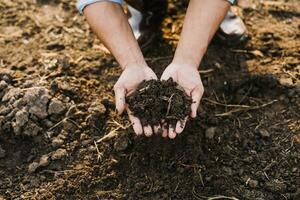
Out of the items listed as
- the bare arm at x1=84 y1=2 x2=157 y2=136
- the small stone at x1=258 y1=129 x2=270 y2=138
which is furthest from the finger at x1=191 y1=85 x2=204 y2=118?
the small stone at x1=258 y1=129 x2=270 y2=138

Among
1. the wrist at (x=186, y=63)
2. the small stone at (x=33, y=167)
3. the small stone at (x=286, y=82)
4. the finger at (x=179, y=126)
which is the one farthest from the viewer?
the small stone at (x=286, y=82)

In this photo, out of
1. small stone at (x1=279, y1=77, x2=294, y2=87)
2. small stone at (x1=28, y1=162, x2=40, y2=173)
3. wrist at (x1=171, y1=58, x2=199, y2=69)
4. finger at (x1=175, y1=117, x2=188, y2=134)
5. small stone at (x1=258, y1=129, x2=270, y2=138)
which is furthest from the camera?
small stone at (x1=279, y1=77, x2=294, y2=87)

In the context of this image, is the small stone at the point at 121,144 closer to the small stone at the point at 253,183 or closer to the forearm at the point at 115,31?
the forearm at the point at 115,31

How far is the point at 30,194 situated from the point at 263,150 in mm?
1128

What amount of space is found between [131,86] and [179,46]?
285 mm

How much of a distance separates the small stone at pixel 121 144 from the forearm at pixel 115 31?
38 cm

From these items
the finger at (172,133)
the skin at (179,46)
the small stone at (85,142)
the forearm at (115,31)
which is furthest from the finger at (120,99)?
the small stone at (85,142)

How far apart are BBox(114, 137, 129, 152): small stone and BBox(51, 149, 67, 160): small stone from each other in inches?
9.9

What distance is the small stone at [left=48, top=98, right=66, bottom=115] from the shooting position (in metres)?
2.35

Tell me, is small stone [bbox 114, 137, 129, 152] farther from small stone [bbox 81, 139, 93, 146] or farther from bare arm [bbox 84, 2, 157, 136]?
bare arm [bbox 84, 2, 157, 136]

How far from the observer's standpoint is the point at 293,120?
2361mm

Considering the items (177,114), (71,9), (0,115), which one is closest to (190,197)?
(177,114)

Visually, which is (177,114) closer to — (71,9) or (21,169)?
(21,169)

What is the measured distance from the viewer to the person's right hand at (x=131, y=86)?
201 cm
